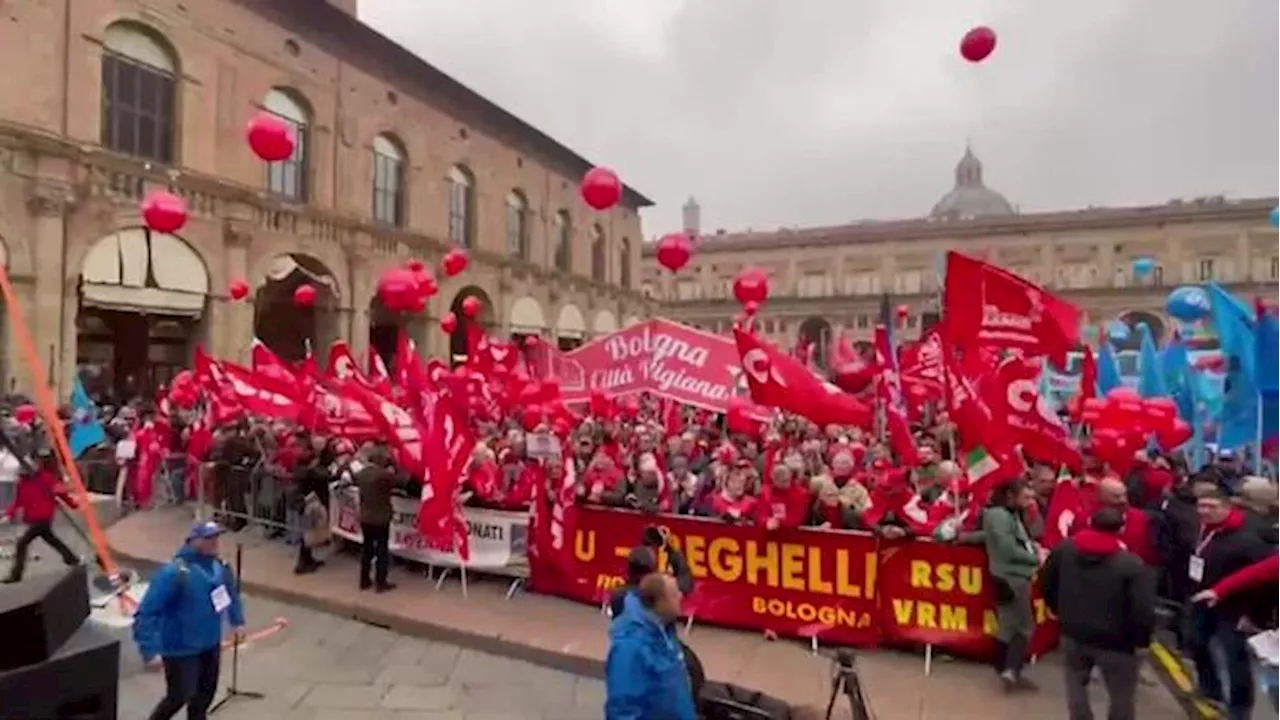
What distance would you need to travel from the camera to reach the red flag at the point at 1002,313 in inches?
275

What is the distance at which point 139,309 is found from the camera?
20094 mm

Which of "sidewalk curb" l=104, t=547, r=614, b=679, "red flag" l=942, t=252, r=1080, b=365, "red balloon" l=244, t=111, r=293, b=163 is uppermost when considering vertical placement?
"red balloon" l=244, t=111, r=293, b=163

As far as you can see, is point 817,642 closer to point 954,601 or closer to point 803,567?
point 803,567

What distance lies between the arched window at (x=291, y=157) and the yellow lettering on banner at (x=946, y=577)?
70.0ft

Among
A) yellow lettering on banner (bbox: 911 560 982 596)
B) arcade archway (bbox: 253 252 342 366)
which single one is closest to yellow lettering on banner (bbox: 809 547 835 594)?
yellow lettering on banner (bbox: 911 560 982 596)

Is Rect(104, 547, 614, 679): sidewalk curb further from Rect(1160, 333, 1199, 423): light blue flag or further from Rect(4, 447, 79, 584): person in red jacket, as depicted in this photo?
Rect(1160, 333, 1199, 423): light blue flag

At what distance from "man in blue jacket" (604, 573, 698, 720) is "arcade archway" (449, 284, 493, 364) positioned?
2899 centimetres

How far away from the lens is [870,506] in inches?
298

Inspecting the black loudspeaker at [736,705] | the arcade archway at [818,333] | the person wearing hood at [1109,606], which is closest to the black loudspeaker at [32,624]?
the black loudspeaker at [736,705]

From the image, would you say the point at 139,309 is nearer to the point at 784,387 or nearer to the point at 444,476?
the point at 444,476

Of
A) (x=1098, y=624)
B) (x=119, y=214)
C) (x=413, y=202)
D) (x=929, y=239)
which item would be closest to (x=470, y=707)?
(x=1098, y=624)

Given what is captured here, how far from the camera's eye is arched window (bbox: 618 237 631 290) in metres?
47.2

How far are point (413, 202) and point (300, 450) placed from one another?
19.6m

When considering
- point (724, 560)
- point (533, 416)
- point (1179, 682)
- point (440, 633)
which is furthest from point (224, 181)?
point (1179, 682)
